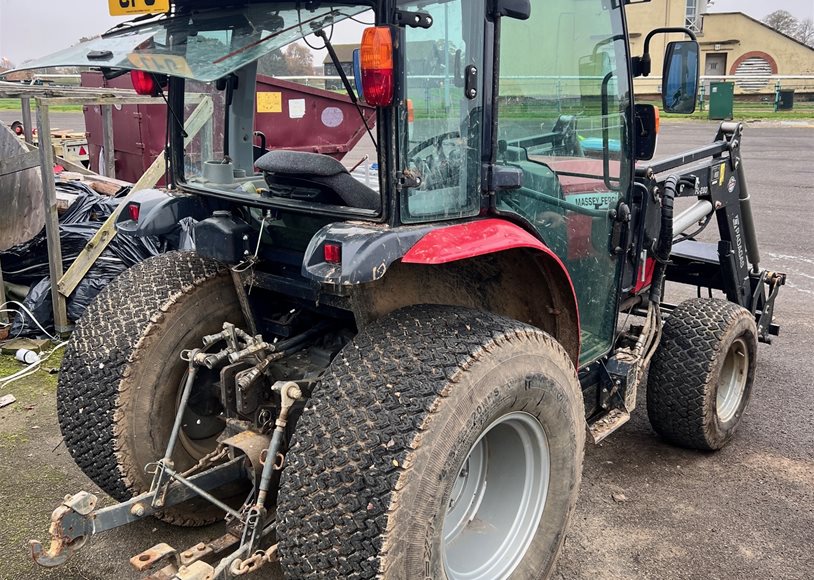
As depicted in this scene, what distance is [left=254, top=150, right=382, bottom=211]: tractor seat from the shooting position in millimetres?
2514

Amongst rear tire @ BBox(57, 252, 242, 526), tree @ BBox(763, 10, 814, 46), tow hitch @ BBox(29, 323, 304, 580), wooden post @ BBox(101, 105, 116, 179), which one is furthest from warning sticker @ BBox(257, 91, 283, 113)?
tree @ BBox(763, 10, 814, 46)

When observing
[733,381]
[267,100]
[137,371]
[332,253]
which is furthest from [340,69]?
[733,381]

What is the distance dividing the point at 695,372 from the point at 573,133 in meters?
1.46

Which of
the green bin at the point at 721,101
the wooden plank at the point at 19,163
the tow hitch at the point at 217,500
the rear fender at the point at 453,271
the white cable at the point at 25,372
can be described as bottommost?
the white cable at the point at 25,372

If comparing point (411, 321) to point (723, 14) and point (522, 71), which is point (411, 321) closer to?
point (522, 71)

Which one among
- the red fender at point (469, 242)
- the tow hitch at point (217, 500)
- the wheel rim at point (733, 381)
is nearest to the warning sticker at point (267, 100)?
the tow hitch at point (217, 500)

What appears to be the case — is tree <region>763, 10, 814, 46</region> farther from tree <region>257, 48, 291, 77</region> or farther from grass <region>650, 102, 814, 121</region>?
tree <region>257, 48, 291, 77</region>

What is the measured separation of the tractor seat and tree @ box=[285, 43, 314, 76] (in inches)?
Answer: 13.5

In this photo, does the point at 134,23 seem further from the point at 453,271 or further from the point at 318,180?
the point at 453,271

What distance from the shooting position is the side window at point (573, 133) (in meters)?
2.73

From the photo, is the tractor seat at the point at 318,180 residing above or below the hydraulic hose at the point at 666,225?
above

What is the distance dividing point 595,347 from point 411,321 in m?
1.39

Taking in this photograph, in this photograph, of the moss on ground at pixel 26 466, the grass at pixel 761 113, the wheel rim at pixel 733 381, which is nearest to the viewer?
the moss on ground at pixel 26 466

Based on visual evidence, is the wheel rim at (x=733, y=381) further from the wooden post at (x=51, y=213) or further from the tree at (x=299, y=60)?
the wooden post at (x=51, y=213)
